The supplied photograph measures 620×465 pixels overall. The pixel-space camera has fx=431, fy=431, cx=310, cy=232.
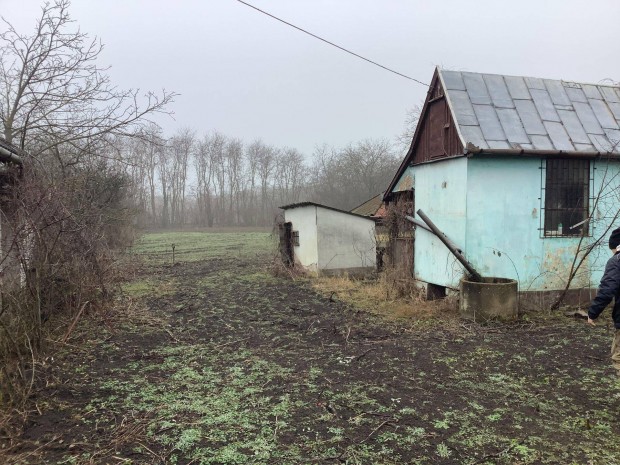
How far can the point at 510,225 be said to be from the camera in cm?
902

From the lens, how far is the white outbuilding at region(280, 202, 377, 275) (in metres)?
16.3

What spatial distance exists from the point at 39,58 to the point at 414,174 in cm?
1013

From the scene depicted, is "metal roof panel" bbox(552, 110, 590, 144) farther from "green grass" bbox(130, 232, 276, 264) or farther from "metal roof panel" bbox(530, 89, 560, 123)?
"green grass" bbox(130, 232, 276, 264)

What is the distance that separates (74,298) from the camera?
7891 millimetres

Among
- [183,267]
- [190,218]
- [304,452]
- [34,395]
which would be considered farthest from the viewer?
[190,218]

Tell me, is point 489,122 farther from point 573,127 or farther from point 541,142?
point 573,127

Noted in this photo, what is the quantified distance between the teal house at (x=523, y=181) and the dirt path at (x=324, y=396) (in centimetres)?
163

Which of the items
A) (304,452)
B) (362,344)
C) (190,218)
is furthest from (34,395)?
(190,218)

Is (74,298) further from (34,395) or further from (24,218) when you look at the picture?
(34,395)

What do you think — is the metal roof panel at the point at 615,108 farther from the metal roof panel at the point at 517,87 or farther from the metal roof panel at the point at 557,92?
the metal roof panel at the point at 517,87

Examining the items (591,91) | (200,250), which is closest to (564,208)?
(591,91)

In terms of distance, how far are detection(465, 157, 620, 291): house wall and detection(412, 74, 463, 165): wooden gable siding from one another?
893mm

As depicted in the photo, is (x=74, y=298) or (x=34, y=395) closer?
(x=34, y=395)

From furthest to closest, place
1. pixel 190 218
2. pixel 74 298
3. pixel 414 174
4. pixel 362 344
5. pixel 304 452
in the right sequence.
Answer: pixel 190 218, pixel 414 174, pixel 74 298, pixel 362 344, pixel 304 452
